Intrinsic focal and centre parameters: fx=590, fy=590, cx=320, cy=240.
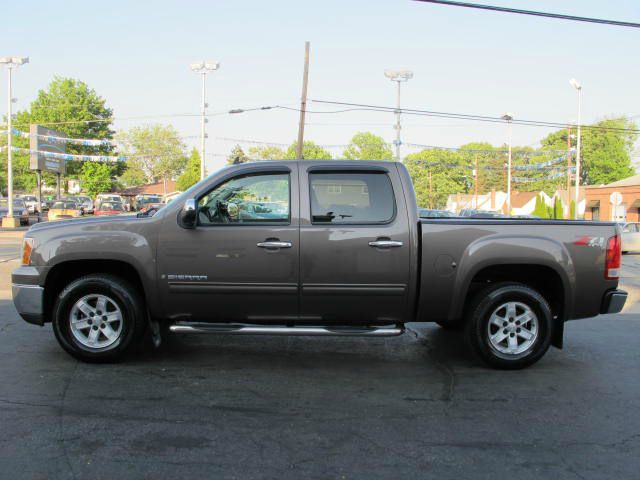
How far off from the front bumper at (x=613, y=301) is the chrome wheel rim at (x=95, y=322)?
4475mm

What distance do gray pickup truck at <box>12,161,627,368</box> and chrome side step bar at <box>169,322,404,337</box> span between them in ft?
0.04

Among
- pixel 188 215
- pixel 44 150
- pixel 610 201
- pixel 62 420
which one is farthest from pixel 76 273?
pixel 610 201

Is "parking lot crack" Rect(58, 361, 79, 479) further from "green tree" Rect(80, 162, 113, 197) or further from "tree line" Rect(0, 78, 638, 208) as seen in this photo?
"green tree" Rect(80, 162, 113, 197)

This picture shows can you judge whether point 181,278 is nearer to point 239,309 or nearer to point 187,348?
point 239,309

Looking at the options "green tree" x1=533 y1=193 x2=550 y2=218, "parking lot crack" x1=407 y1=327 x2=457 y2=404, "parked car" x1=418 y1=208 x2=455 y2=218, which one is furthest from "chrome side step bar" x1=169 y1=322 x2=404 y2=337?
"green tree" x1=533 y1=193 x2=550 y2=218

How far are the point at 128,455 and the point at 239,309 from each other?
1.97 metres

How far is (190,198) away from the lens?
5.37 metres

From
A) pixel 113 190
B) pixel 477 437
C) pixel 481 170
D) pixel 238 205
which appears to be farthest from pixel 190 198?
pixel 481 170

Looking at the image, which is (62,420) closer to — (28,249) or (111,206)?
(28,249)

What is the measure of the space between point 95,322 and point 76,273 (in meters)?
0.56

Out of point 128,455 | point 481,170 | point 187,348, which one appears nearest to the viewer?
point 128,455

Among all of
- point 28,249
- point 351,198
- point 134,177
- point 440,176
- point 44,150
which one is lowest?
point 28,249

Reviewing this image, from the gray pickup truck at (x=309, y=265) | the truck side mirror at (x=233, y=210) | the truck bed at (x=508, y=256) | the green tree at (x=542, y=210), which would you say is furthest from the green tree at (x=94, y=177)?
the truck bed at (x=508, y=256)

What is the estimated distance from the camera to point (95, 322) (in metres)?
5.46
